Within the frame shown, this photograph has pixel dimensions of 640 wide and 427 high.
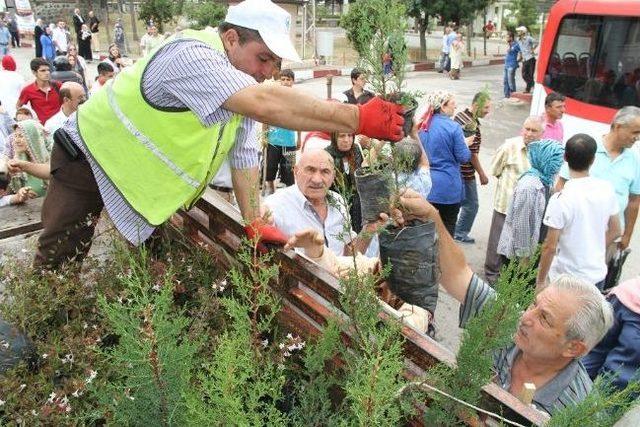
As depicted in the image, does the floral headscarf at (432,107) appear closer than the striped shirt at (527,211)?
No

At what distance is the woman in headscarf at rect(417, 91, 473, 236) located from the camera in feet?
16.1

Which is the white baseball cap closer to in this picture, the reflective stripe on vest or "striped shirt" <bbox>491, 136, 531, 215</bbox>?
the reflective stripe on vest

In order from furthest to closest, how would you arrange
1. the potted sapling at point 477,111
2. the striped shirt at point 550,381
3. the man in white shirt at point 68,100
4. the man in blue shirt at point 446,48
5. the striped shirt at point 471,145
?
the man in blue shirt at point 446,48
the striped shirt at point 471,145
the man in white shirt at point 68,100
the potted sapling at point 477,111
the striped shirt at point 550,381

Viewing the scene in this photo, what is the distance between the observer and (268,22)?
6.70 feet

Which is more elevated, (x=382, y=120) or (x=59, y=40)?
(x=59, y=40)

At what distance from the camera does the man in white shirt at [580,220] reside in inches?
144

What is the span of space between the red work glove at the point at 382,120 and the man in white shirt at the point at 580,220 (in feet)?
8.16

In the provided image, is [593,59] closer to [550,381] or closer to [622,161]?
[622,161]

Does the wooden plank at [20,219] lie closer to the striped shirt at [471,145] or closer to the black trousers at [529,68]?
the striped shirt at [471,145]

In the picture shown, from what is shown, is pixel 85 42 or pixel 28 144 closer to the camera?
pixel 28 144

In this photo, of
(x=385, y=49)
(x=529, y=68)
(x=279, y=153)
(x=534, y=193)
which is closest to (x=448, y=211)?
(x=534, y=193)

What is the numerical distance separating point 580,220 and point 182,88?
9.48 ft

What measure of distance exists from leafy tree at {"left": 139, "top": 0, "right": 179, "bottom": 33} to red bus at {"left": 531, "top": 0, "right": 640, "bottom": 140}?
18.6 metres

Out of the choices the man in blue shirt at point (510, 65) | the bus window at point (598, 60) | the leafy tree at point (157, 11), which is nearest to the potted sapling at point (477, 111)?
the bus window at point (598, 60)
